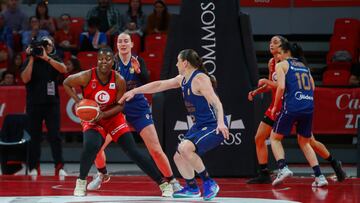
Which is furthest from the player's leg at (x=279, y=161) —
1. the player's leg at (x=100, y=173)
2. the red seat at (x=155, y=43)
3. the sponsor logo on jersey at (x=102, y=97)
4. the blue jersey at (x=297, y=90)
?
the red seat at (x=155, y=43)

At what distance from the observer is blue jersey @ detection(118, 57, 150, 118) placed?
10758mm

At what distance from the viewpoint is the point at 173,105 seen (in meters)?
12.6

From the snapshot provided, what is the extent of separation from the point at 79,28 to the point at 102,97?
8551 millimetres

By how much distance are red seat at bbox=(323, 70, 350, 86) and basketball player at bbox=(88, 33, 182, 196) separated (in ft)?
20.8

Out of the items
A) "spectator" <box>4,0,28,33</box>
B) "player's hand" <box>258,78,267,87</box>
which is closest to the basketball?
"player's hand" <box>258,78,267,87</box>

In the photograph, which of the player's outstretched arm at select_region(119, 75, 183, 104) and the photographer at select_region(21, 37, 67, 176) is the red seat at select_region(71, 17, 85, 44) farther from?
the player's outstretched arm at select_region(119, 75, 183, 104)

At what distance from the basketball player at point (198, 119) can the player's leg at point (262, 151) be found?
1994 mm

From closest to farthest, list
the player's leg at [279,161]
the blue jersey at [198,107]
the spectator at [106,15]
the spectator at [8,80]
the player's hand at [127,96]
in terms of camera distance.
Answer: the blue jersey at [198,107], the player's hand at [127,96], the player's leg at [279,161], the spectator at [8,80], the spectator at [106,15]

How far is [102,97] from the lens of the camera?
10.0 metres

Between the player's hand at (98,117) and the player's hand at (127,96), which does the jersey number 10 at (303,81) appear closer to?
the player's hand at (127,96)

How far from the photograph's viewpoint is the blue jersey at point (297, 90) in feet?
36.8

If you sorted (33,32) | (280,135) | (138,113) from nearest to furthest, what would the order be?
1. (138,113)
2. (280,135)
3. (33,32)

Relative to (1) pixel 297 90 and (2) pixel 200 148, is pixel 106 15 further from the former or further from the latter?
(2) pixel 200 148

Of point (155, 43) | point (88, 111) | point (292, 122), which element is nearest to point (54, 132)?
point (88, 111)
